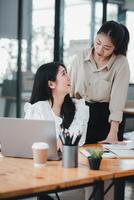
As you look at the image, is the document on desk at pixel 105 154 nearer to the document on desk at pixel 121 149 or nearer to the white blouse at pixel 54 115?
the document on desk at pixel 121 149

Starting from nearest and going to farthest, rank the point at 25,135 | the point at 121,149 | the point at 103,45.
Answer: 1. the point at 25,135
2. the point at 121,149
3. the point at 103,45

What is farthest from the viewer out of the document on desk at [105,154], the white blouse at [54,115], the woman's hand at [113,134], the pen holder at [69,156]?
the woman's hand at [113,134]

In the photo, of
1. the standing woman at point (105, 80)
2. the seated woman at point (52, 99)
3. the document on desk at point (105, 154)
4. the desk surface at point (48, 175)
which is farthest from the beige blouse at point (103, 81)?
the desk surface at point (48, 175)

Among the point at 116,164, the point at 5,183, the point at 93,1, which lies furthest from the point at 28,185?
the point at 93,1

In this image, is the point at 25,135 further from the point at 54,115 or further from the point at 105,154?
the point at 54,115

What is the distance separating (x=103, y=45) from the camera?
2748mm

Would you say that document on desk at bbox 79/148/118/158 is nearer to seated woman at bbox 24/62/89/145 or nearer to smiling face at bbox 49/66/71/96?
seated woman at bbox 24/62/89/145

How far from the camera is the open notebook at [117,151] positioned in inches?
84.5

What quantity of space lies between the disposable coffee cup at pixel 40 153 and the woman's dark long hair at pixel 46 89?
691 millimetres

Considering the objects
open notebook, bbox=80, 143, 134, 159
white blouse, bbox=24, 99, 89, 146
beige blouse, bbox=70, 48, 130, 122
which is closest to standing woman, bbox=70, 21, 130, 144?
beige blouse, bbox=70, 48, 130, 122

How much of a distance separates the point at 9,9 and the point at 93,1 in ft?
4.27

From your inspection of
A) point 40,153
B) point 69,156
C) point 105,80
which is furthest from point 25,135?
point 105,80

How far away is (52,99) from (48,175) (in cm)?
92

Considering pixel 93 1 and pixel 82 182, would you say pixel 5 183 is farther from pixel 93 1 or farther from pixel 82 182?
pixel 93 1
